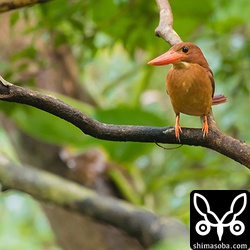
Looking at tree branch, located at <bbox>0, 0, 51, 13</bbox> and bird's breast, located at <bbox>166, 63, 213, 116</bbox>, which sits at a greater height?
tree branch, located at <bbox>0, 0, 51, 13</bbox>

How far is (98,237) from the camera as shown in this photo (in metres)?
2.29

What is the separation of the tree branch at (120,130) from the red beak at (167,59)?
10cm

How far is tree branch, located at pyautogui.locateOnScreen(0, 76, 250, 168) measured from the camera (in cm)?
85

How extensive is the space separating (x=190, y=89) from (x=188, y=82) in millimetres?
12

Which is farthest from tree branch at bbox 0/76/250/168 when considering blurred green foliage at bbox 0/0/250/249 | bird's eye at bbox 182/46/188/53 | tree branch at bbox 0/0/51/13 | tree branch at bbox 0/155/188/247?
tree branch at bbox 0/155/188/247

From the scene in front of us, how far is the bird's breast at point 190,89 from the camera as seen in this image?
979mm

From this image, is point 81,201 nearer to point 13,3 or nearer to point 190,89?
point 13,3

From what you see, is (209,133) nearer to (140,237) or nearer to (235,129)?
(140,237)

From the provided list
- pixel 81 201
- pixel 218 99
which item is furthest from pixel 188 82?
pixel 81 201

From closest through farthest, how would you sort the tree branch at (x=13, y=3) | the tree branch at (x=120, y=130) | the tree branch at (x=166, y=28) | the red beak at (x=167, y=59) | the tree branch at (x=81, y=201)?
the tree branch at (x=120, y=130) < the red beak at (x=167, y=59) < the tree branch at (x=166, y=28) < the tree branch at (x=13, y=3) < the tree branch at (x=81, y=201)

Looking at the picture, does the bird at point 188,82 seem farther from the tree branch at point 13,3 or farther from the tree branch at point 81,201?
the tree branch at point 81,201

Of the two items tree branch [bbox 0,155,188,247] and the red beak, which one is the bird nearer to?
the red beak

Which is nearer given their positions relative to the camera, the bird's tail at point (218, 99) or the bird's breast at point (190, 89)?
the bird's breast at point (190, 89)

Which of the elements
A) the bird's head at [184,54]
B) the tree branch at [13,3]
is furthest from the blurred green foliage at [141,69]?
the bird's head at [184,54]
